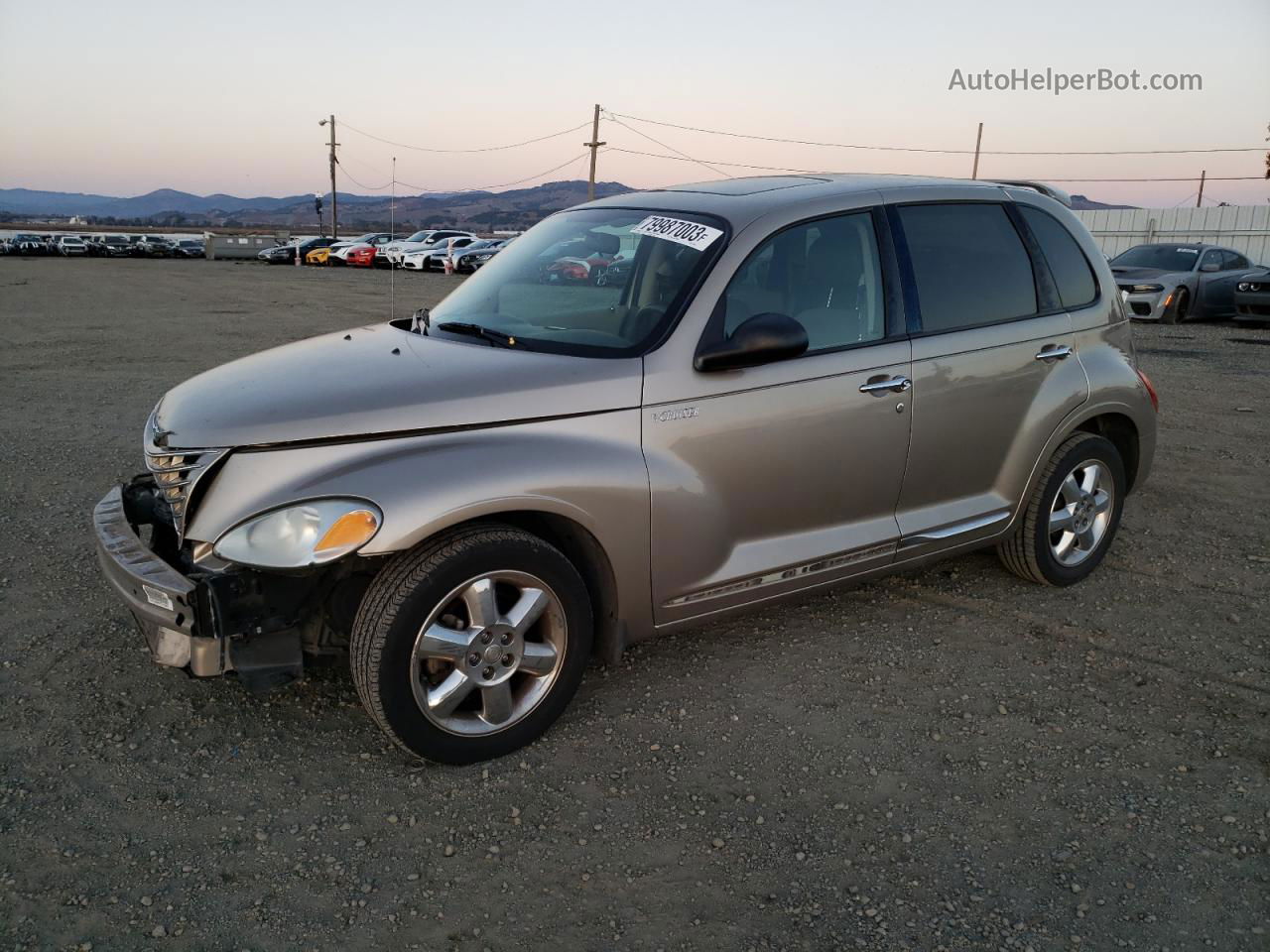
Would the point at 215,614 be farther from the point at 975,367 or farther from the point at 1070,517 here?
the point at 1070,517

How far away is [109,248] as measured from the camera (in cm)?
5088

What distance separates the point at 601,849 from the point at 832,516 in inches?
64.4

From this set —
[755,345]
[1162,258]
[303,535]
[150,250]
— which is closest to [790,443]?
[755,345]

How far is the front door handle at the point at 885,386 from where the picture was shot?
381 centimetres

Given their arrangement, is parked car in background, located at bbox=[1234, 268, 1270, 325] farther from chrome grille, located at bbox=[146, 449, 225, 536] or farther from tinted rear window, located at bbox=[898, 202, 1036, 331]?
chrome grille, located at bbox=[146, 449, 225, 536]

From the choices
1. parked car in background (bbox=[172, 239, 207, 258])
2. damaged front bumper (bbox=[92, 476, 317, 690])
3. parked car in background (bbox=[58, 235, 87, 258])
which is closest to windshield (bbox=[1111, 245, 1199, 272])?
damaged front bumper (bbox=[92, 476, 317, 690])

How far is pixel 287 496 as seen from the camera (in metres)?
2.88

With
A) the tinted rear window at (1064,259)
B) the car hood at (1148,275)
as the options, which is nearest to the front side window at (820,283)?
the tinted rear window at (1064,259)

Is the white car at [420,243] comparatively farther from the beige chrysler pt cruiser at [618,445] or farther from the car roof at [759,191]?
the beige chrysler pt cruiser at [618,445]

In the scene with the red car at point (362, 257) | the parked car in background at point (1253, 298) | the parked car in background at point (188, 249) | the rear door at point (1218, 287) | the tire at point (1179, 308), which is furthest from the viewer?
the parked car in background at point (188, 249)

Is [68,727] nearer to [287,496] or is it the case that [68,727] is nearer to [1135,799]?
[287,496]

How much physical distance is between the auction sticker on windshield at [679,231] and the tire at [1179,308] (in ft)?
53.6

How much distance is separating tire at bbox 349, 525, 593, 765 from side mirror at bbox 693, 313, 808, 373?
879 mm

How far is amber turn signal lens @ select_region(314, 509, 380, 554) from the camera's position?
2.85 metres
